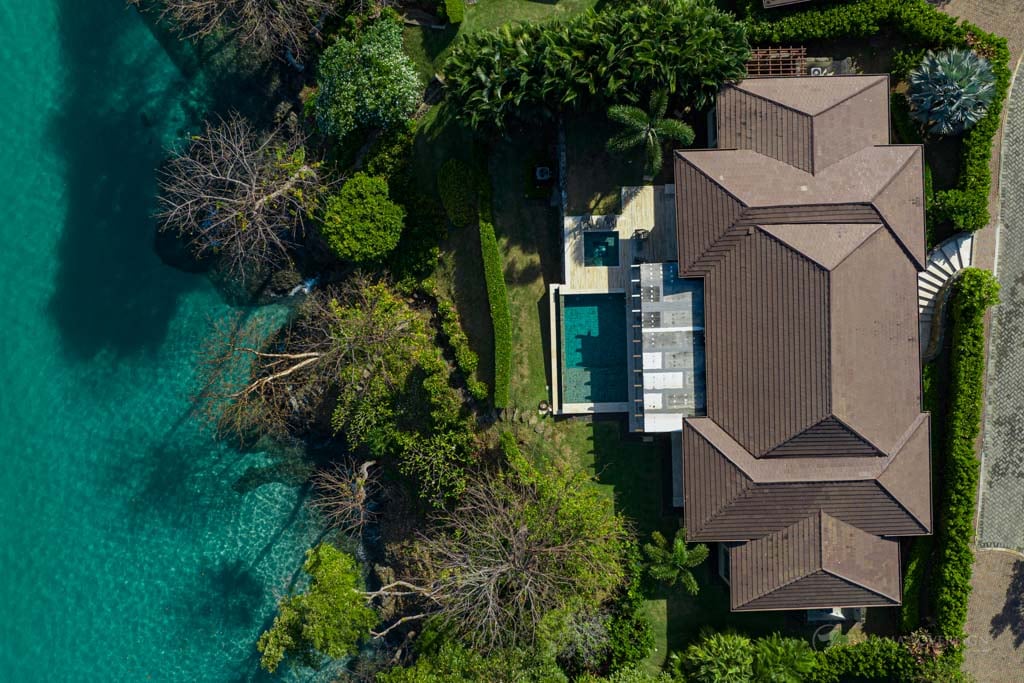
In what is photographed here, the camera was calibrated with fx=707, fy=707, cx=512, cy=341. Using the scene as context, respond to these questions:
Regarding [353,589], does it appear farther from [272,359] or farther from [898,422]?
[898,422]

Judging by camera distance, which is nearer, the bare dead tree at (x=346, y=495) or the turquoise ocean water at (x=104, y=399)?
the bare dead tree at (x=346, y=495)

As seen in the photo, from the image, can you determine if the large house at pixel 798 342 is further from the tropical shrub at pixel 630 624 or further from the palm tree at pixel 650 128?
the tropical shrub at pixel 630 624

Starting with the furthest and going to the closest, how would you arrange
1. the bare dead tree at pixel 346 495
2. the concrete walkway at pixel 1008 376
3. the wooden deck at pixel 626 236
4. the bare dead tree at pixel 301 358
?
the bare dead tree at pixel 346 495 < the bare dead tree at pixel 301 358 < the wooden deck at pixel 626 236 < the concrete walkway at pixel 1008 376

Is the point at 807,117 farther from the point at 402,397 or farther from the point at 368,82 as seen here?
the point at 402,397

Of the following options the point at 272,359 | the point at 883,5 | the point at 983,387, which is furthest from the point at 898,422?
the point at 272,359

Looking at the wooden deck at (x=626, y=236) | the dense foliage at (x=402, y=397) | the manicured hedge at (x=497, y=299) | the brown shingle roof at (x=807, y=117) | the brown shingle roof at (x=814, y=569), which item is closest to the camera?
the brown shingle roof at (x=807, y=117)

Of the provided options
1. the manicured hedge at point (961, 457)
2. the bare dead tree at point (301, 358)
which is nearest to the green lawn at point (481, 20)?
the bare dead tree at point (301, 358)

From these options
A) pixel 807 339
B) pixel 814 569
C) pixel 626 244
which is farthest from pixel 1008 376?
pixel 626 244
